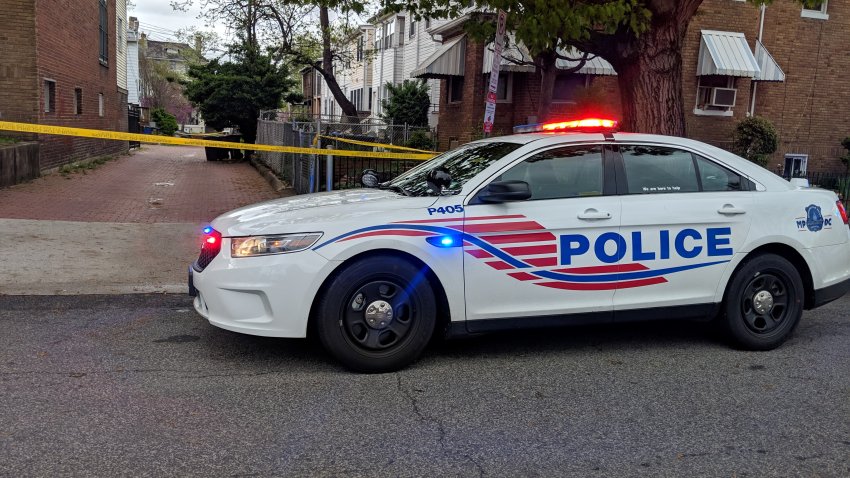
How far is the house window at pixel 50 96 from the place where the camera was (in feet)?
53.1

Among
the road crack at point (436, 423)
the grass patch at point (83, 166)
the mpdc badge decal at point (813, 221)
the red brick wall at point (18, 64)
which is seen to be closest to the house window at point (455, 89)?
the grass patch at point (83, 166)

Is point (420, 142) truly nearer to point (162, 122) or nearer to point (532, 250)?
point (532, 250)

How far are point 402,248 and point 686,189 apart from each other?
2246 millimetres

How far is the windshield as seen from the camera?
5.18m

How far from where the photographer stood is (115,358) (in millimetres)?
4965

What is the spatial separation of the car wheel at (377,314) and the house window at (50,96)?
14323 mm

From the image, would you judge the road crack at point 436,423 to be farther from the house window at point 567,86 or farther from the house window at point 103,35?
the house window at point 103,35

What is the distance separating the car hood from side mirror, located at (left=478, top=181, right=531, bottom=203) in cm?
36

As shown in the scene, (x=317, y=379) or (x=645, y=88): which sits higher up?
(x=645, y=88)

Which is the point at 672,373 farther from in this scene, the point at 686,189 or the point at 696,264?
the point at 686,189

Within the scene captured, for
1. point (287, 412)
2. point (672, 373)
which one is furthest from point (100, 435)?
point (672, 373)

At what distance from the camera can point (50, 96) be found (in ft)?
54.6

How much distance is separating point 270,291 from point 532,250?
1769 millimetres

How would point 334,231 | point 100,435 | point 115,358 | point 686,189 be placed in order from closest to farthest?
1. point 100,435
2. point 334,231
3. point 115,358
4. point 686,189
